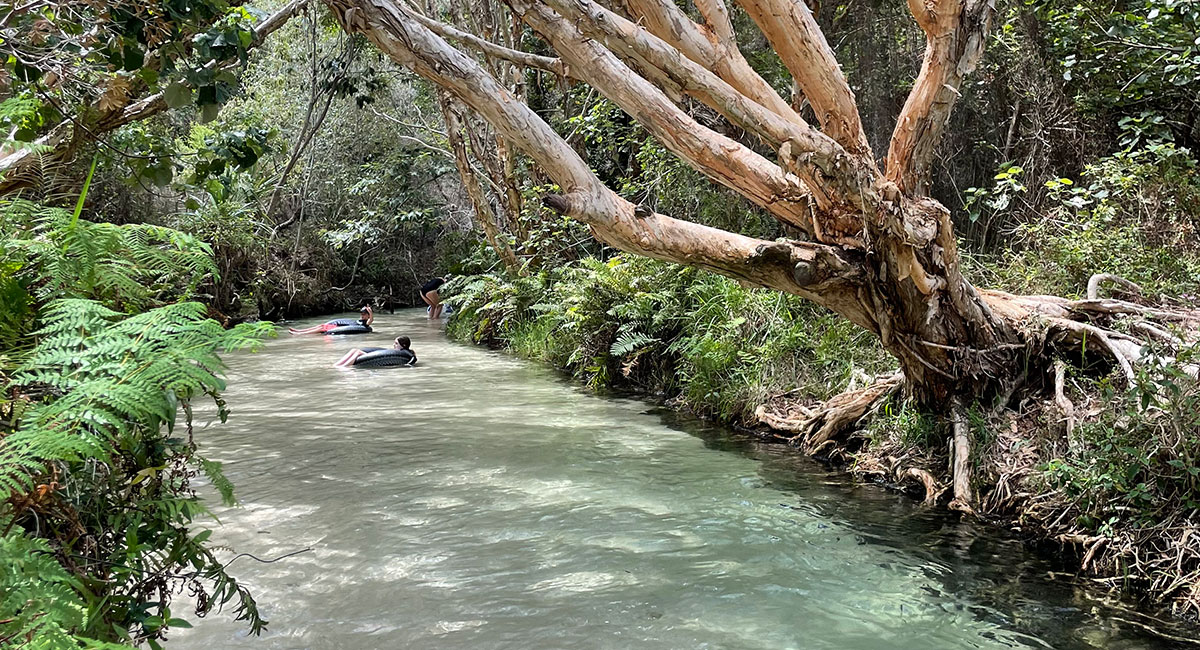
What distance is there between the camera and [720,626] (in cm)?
404

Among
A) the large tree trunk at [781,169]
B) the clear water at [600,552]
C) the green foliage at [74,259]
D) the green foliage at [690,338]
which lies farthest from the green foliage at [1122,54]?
the green foliage at [74,259]

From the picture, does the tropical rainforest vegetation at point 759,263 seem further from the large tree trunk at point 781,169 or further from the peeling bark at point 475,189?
the peeling bark at point 475,189

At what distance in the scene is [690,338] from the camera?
9852 millimetres

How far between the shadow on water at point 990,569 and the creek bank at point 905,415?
175 mm

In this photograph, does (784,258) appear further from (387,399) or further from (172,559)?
(387,399)

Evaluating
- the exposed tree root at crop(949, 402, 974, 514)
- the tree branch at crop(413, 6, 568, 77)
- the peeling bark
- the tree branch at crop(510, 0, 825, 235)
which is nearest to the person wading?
the peeling bark

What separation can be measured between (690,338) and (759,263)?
14.2 feet

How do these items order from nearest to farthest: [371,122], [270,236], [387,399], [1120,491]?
[1120,491] → [387,399] → [270,236] → [371,122]

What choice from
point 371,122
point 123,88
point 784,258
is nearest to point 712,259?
point 784,258

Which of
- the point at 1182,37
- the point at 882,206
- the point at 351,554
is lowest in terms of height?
the point at 351,554

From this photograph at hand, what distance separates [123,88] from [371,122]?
20.1 metres

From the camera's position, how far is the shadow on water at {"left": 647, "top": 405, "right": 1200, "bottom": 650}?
3.93 m

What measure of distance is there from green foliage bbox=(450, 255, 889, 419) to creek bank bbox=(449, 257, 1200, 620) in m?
0.02

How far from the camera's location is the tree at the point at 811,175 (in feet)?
17.1
